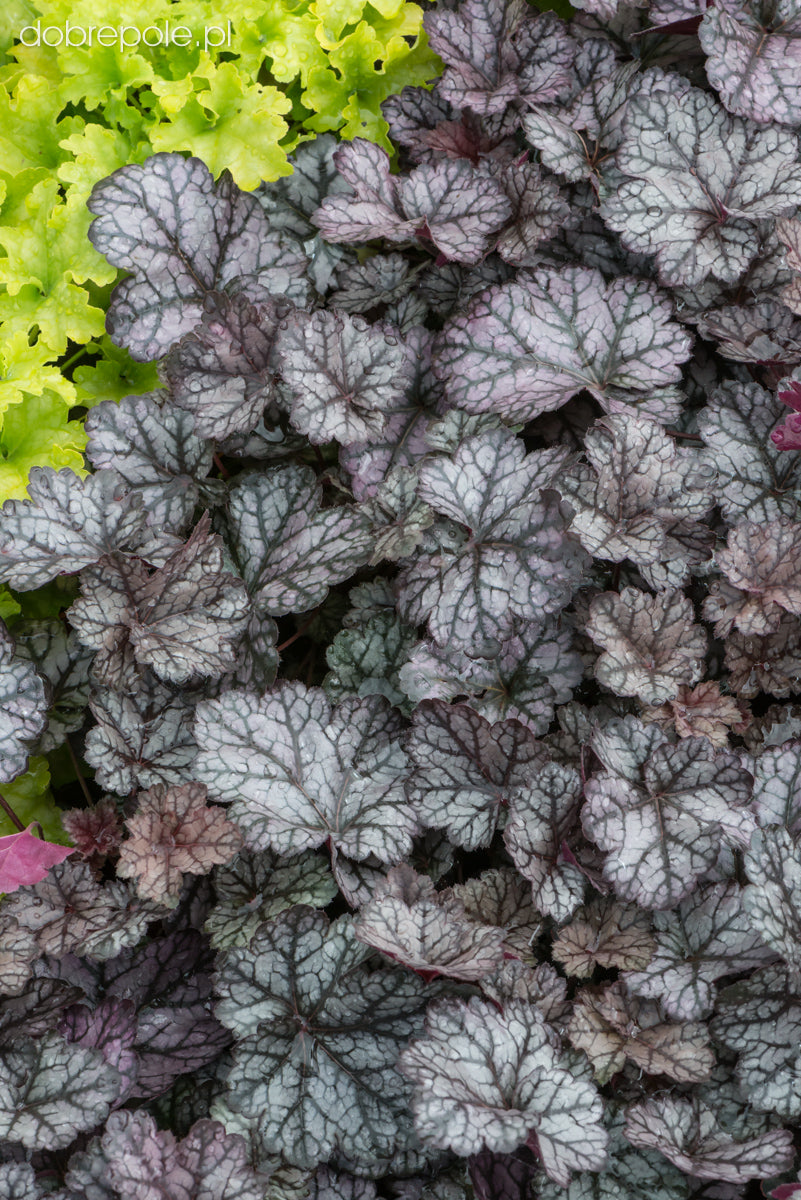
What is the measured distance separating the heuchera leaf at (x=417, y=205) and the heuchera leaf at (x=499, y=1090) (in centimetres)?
129

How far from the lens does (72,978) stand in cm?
165

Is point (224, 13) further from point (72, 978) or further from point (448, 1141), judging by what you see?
point (448, 1141)

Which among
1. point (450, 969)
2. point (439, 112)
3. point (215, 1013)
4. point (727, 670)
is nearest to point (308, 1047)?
point (215, 1013)

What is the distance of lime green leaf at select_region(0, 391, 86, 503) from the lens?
1.98 meters

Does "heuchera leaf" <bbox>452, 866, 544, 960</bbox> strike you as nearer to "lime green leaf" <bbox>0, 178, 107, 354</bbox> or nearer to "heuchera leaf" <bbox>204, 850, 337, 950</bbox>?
"heuchera leaf" <bbox>204, 850, 337, 950</bbox>

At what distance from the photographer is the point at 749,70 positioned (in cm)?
188

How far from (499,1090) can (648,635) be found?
716 millimetres

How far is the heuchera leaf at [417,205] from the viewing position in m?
1.86

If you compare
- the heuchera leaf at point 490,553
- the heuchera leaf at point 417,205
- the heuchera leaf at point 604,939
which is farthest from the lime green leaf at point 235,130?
the heuchera leaf at point 604,939

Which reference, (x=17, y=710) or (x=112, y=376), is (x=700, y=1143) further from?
(x=112, y=376)

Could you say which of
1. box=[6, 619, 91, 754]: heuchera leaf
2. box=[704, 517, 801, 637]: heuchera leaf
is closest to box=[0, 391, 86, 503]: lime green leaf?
box=[6, 619, 91, 754]: heuchera leaf

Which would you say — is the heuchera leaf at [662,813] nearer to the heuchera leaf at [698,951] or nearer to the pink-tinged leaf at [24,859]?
the heuchera leaf at [698,951]

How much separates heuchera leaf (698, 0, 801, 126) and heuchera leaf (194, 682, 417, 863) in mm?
1299

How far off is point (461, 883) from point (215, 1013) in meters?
0.44
